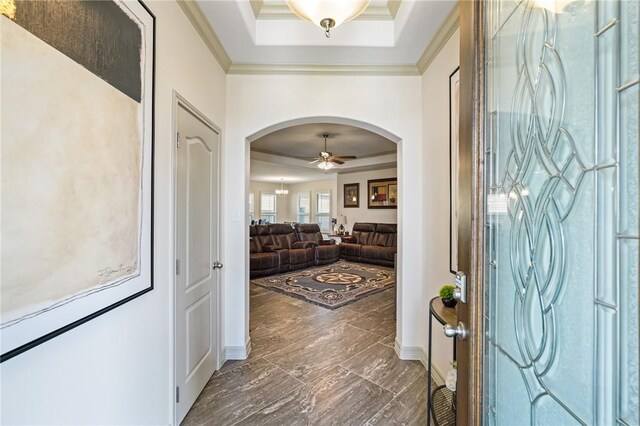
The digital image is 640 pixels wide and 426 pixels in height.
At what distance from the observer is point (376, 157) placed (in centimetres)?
736

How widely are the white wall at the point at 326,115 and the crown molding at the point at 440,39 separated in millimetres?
177

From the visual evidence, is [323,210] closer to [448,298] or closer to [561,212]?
[448,298]

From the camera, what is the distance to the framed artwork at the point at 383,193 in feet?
25.6

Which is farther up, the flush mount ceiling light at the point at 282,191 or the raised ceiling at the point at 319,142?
the raised ceiling at the point at 319,142

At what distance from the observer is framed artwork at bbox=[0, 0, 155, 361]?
2.41 ft

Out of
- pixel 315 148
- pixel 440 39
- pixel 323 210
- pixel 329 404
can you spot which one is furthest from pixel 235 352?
pixel 323 210

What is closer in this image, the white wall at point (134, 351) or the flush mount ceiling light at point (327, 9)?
the white wall at point (134, 351)

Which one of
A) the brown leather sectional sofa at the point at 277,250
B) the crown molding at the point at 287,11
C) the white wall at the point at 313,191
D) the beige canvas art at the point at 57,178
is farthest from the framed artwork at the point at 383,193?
the beige canvas art at the point at 57,178

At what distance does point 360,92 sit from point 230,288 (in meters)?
2.23

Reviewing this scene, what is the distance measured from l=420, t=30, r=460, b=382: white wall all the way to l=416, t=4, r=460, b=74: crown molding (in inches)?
1.6

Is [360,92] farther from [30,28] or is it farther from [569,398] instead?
[569,398]

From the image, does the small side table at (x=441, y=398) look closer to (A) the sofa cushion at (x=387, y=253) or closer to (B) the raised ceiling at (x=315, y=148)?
(B) the raised ceiling at (x=315, y=148)

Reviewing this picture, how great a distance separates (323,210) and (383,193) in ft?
11.3

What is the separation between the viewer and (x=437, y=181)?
2291 mm
